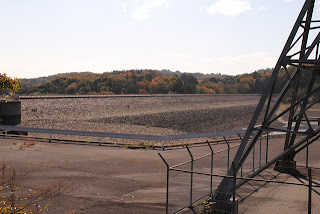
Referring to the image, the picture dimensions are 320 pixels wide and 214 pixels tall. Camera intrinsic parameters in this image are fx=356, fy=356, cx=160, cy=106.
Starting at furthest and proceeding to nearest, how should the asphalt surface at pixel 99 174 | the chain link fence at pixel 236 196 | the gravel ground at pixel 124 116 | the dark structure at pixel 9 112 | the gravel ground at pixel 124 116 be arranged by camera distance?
the gravel ground at pixel 124 116 → the gravel ground at pixel 124 116 → the dark structure at pixel 9 112 → the asphalt surface at pixel 99 174 → the chain link fence at pixel 236 196

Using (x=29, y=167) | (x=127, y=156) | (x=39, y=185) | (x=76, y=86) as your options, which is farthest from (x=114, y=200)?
(x=76, y=86)

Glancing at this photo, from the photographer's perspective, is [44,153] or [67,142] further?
[67,142]

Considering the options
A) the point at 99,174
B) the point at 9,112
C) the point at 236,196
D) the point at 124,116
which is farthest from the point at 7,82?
the point at 124,116

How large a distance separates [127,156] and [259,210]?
12.7 m

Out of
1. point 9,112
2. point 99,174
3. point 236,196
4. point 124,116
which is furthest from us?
point 124,116

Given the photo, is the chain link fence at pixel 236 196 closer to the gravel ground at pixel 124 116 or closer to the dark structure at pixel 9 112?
the dark structure at pixel 9 112

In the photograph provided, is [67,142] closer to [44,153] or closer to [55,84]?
[44,153]

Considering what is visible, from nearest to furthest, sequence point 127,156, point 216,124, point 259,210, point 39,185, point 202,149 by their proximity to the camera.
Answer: point 259,210
point 39,185
point 127,156
point 202,149
point 216,124

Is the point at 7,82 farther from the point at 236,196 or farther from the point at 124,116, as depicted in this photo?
the point at 124,116

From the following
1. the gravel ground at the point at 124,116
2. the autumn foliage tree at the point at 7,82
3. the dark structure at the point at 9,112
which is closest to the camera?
the autumn foliage tree at the point at 7,82

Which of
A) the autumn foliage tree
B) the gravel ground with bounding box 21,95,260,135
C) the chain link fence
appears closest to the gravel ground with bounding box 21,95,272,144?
the gravel ground with bounding box 21,95,260,135

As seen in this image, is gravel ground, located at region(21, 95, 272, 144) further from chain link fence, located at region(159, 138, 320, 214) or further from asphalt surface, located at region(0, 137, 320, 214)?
chain link fence, located at region(159, 138, 320, 214)

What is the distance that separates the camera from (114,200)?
45.1ft

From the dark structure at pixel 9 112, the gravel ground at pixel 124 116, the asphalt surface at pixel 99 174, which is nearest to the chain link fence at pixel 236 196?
the asphalt surface at pixel 99 174
